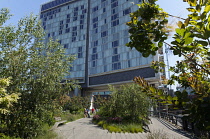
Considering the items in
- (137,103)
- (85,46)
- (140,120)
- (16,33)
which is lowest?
(140,120)

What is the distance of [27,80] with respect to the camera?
7691 mm

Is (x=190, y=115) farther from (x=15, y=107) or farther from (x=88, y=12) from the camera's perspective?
(x=88, y=12)

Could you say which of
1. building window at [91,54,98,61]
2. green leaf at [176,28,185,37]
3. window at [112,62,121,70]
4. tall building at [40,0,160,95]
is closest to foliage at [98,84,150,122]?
green leaf at [176,28,185,37]

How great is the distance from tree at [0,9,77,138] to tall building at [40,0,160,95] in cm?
2613

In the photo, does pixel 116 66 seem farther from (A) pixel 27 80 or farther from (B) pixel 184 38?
(B) pixel 184 38

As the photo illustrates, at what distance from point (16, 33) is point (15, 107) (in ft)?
13.8

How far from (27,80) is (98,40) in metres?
36.7

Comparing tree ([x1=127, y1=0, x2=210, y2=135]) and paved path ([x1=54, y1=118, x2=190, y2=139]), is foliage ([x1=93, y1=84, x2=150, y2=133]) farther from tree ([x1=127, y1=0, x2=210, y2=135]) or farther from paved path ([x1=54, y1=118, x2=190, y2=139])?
tree ([x1=127, y1=0, x2=210, y2=135])

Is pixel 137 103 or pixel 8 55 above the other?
pixel 8 55

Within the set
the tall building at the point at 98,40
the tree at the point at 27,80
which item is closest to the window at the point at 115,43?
the tall building at the point at 98,40

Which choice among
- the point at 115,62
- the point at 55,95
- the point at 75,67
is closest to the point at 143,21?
the point at 55,95

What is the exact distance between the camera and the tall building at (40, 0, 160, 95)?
35594 mm

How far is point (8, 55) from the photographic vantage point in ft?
24.5

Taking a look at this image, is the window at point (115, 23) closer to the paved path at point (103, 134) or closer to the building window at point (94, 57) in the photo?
the building window at point (94, 57)
